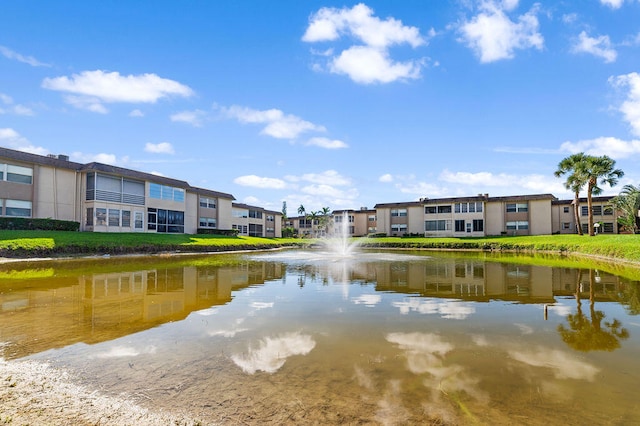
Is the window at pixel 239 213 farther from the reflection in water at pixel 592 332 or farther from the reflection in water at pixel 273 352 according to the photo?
the reflection in water at pixel 592 332

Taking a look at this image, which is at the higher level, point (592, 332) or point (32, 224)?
point (32, 224)

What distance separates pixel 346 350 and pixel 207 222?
2002 inches

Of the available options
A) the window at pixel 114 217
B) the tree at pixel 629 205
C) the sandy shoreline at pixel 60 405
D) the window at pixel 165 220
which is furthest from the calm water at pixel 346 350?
the tree at pixel 629 205

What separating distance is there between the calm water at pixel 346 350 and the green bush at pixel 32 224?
2105cm

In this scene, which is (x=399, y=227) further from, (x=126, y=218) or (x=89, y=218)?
(x=89, y=218)

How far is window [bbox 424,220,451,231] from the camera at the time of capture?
60094 millimetres

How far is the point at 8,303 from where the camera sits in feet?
33.2

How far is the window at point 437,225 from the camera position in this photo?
197 feet

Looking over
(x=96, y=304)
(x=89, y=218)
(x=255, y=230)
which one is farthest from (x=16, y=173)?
(x=255, y=230)

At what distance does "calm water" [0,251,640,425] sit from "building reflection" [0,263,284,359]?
0.21 ft

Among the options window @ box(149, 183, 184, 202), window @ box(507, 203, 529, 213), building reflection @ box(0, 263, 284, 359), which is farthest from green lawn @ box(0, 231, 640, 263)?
window @ box(507, 203, 529, 213)

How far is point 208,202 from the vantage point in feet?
179

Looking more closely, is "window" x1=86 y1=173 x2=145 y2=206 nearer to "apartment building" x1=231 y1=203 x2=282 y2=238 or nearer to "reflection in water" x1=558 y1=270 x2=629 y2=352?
"apartment building" x1=231 y1=203 x2=282 y2=238

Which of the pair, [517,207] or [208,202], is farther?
[517,207]
